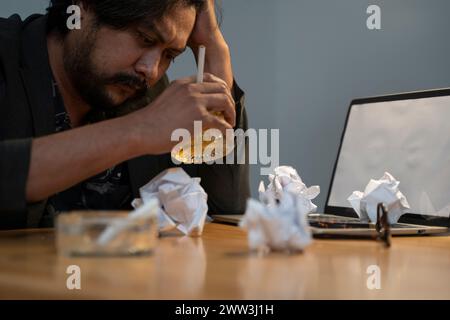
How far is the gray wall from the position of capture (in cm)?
195

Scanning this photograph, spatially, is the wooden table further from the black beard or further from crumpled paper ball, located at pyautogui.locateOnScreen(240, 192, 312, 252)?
the black beard

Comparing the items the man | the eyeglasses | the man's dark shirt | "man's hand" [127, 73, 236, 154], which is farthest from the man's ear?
the eyeglasses

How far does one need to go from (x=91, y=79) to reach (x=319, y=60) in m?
0.91

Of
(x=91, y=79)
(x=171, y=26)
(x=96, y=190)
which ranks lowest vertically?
(x=96, y=190)

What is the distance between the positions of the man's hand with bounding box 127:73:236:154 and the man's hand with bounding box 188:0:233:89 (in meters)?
0.43

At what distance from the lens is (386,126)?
1.48 metres

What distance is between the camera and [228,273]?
667mm

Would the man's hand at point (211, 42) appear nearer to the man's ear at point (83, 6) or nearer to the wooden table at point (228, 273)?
the man's ear at point (83, 6)

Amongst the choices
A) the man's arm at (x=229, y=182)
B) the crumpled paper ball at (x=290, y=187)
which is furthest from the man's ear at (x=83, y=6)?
the crumpled paper ball at (x=290, y=187)

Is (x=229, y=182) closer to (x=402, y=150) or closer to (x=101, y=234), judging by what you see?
(x=402, y=150)

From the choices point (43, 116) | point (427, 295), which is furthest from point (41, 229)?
point (427, 295)

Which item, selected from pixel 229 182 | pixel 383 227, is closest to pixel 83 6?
pixel 229 182

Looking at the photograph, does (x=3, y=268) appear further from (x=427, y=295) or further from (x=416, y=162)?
(x=416, y=162)

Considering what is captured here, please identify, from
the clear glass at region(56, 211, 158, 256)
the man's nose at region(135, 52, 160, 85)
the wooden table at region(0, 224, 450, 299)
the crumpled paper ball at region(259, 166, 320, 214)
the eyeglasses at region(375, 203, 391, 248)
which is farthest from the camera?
the man's nose at region(135, 52, 160, 85)
